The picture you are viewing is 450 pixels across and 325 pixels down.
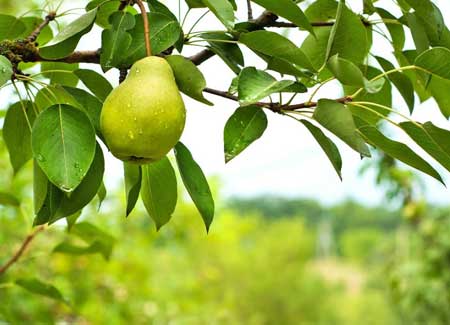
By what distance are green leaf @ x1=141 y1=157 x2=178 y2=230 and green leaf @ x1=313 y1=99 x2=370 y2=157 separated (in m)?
0.15

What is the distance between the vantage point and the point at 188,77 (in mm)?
450

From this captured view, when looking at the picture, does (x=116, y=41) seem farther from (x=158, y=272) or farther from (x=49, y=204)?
(x=158, y=272)

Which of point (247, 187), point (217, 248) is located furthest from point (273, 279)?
point (247, 187)

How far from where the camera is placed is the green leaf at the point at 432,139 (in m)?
0.44

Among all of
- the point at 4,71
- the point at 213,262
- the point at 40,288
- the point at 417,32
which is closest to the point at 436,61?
the point at 417,32

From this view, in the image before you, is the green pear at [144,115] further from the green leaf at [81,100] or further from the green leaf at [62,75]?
the green leaf at [62,75]

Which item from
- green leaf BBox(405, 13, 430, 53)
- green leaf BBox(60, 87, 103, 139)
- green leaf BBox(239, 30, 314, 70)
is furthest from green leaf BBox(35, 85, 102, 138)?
green leaf BBox(405, 13, 430, 53)

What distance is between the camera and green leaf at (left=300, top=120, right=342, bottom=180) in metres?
0.44

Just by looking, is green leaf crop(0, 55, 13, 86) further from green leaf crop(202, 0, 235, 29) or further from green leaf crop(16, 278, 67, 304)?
green leaf crop(16, 278, 67, 304)

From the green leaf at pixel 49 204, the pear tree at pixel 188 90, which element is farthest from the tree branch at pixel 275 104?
the green leaf at pixel 49 204

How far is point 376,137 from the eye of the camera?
0.44 m

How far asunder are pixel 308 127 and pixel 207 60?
107 millimetres

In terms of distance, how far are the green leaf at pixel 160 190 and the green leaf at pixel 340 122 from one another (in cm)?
15

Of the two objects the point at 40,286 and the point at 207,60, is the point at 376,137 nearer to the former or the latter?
the point at 207,60
